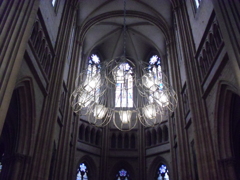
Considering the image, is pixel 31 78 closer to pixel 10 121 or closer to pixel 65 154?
pixel 10 121

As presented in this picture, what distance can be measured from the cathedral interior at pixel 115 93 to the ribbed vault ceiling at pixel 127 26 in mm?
85

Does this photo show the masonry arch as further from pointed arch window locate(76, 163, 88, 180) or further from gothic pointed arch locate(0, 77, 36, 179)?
pointed arch window locate(76, 163, 88, 180)

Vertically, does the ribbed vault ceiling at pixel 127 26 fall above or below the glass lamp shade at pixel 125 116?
above

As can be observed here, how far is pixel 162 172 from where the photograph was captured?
63.6ft

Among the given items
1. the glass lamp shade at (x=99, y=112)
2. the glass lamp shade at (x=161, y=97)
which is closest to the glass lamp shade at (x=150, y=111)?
the glass lamp shade at (x=161, y=97)

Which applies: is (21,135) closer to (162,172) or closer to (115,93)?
(162,172)

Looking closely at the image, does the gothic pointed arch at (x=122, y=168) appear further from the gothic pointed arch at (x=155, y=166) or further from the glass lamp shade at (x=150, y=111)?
the glass lamp shade at (x=150, y=111)

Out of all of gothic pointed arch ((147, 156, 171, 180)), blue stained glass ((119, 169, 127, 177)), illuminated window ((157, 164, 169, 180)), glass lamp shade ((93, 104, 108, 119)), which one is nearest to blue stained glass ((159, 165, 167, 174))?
illuminated window ((157, 164, 169, 180))

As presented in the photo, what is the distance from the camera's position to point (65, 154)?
1491 cm

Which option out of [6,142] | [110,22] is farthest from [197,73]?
[110,22]

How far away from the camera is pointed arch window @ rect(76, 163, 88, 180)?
744 inches

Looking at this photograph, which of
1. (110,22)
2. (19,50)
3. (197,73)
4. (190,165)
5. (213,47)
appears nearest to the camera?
(19,50)

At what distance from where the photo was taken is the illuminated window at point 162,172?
62.8 feet

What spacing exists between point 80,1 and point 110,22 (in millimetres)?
3905
